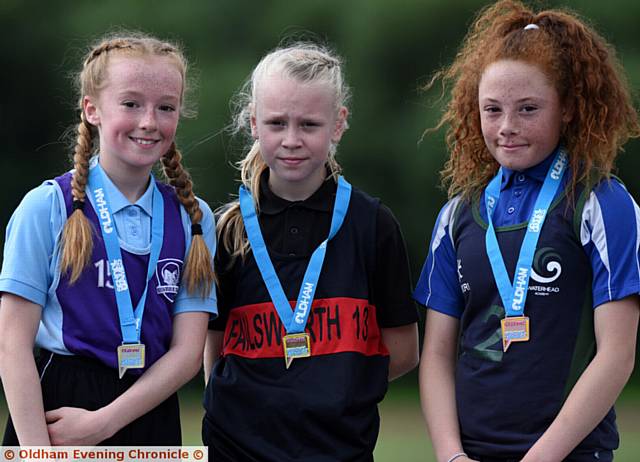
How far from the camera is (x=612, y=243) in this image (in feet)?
9.37

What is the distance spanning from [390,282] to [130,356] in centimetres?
80

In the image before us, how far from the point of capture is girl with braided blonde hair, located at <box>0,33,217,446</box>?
293 centimetres

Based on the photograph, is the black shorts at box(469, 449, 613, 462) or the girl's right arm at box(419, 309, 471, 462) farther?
the girl's right arm at box(419, 309, 471, 462)

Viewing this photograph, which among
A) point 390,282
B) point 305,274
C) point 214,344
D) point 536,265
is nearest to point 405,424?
point 214,344

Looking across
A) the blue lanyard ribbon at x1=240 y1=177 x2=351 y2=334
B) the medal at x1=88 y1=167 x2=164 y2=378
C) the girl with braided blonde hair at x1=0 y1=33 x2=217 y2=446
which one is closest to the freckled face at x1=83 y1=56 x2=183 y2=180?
the girl with braided blonde hair at x1=0 y1=33 x2=217 y2=446

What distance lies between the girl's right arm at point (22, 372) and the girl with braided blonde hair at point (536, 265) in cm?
107

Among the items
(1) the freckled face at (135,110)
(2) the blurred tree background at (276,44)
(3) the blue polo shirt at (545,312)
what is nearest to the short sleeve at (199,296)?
(1) the freckled face at (135,110)

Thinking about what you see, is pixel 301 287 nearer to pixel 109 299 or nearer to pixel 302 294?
pixel 302 294

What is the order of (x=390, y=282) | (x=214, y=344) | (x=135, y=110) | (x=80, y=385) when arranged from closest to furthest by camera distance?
Result: (x=80, y=385) → (x=135, y=110) → (x=390, y=282) → (x=214, y=344)

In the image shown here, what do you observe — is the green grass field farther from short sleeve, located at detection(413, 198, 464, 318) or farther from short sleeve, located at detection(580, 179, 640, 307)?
short sleeve, located at detection(580, 179, 640, 307)

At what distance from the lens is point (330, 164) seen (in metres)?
3.42

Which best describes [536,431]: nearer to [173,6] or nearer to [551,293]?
[551,293]

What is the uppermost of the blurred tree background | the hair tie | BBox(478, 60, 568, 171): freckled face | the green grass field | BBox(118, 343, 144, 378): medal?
the blurred tree background

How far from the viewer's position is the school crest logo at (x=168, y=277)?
308 cm
